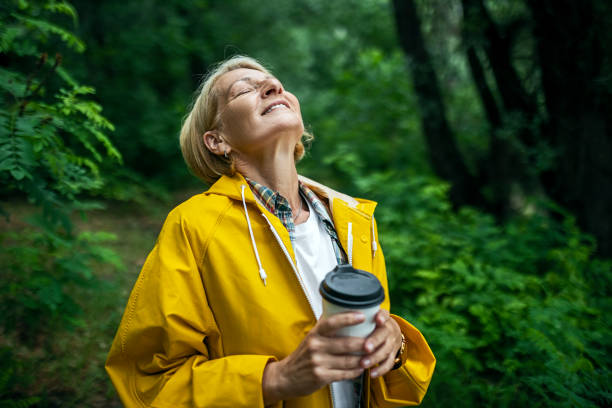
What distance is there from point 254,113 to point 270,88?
0.58 feet

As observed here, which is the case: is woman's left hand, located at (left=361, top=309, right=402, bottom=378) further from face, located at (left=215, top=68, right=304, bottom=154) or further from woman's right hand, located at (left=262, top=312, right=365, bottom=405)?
face, located at (left=215, top=68, right=304, bottom=154)

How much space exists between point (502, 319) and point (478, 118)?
4650 mm

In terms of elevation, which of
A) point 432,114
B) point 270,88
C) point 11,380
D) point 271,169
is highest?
point 270,88

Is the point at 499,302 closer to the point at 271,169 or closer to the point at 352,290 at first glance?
the point at 271,169

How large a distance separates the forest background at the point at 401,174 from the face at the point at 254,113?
110 cm

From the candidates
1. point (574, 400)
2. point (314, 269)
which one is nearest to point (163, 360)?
point (314, 269)

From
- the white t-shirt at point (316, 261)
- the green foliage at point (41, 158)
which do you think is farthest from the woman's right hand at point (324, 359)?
the green foliage at point (41, 158)

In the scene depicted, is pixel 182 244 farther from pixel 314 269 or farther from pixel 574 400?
pixel 574 400

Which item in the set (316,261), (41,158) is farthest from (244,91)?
(41,158)

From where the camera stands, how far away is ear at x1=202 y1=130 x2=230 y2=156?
1846 millimetres

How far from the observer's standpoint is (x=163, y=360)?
4.71 feet

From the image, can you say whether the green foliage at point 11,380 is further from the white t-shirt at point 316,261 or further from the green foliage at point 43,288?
the white t-shirt at point 316,261

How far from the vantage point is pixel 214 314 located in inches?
59.6

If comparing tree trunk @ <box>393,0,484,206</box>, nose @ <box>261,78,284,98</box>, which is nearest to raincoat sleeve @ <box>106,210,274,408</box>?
nose @ <box>261,78,284,98</box>
